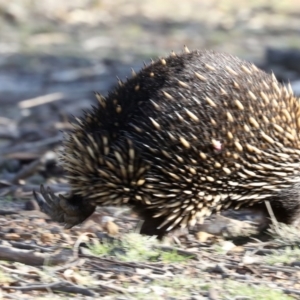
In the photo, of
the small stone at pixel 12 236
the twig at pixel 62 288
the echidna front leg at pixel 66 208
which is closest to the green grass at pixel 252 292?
the twig at pixel 62 288

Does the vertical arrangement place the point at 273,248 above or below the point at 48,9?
below

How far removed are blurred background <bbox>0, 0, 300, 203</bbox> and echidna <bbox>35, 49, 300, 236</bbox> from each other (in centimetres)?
227

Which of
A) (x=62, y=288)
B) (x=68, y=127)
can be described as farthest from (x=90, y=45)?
(x=62, y=288)

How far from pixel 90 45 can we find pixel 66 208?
8.77 m

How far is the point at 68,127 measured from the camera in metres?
9.05

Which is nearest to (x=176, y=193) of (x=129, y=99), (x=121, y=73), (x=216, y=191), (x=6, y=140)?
(x=216, y=191)

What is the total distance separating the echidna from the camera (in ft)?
16.4

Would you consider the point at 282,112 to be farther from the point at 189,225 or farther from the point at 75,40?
the point at 75,40

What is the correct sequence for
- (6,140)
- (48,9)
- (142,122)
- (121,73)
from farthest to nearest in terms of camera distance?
1. (48,9)
2. (121,73)
3. (6,140)
4. (142,122)

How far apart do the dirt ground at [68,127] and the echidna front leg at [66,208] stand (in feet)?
0.40

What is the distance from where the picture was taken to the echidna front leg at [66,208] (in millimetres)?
5195

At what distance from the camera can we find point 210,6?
16938 millimetres

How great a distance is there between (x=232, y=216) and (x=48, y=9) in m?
9.87

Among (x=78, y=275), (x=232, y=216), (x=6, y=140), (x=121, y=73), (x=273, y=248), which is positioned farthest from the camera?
(x=121, y=73)
